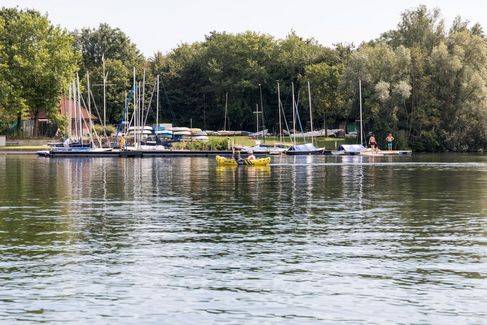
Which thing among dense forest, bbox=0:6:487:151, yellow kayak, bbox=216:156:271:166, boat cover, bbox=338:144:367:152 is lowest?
yellow kayak, bbox=216:156:271:166

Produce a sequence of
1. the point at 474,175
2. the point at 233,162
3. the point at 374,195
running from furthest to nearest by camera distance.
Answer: the point at 233,162 < the point at 474,175 < the point at 374,195

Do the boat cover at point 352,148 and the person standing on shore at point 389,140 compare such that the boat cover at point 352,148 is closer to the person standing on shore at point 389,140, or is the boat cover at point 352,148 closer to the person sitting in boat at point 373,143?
the person sitting in boat at point 373,143

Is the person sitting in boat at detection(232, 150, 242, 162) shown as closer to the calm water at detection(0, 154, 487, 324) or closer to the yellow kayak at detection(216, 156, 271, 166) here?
the yellow kayak at detection(216, 156, 271, 166)

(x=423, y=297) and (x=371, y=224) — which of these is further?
(x=371, y=224)

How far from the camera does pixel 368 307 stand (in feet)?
72.9

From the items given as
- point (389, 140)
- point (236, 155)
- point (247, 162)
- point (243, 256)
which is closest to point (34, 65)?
point (236, 155)

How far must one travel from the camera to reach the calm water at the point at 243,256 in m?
22.1

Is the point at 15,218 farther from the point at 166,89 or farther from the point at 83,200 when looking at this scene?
the point at 166,89

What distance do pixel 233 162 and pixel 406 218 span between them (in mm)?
55209

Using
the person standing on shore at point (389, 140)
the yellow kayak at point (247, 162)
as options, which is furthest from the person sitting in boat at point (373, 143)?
the yellow kayak at point (247, 162)

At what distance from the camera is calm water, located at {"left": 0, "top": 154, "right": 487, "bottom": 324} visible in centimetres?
2209

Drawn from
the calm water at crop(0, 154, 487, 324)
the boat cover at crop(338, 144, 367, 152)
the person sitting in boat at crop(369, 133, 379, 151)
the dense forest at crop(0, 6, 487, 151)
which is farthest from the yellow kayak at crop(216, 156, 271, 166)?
the dense forest at crop(0, 6, 487, 151)

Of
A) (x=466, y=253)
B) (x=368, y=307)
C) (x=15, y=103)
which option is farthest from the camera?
(x=15, y=103)

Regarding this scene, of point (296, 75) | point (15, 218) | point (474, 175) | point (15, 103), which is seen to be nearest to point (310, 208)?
point (15, 218)
